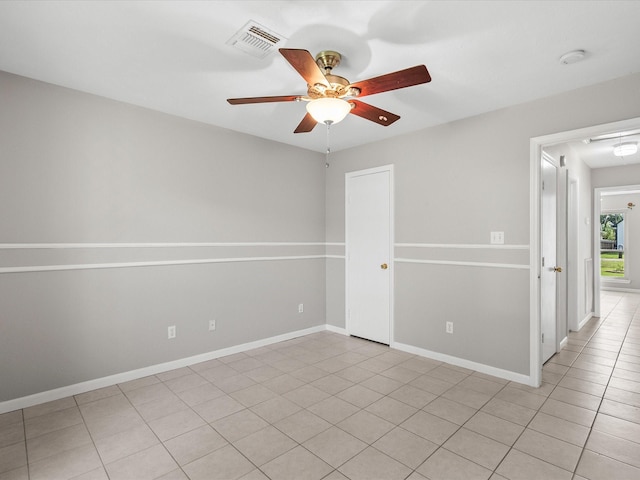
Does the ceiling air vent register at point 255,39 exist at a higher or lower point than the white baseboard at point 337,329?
higher

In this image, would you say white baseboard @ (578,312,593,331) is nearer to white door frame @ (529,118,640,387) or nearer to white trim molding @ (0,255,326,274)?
white door frame @ (529,118,640,387)

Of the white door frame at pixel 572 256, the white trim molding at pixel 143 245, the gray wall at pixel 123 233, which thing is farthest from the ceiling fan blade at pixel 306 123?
the white door frame at pixel 572 256

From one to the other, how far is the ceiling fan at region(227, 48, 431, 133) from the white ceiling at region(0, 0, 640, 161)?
246 millimetres

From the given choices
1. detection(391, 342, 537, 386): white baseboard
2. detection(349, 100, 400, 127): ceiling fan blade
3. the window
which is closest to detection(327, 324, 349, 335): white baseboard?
detection(391, 342, 537, 386): white baseboard

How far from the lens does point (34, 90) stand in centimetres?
253

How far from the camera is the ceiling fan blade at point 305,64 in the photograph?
5.13 ft

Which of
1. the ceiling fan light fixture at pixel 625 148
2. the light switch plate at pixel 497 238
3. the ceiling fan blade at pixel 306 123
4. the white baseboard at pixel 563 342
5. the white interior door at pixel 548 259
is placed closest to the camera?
the ceiling fan blade at pixel 306 123

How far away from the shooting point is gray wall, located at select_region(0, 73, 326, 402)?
249cm

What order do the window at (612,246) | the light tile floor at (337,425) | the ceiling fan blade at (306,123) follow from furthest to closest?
the window at (612,246) → the ceiling fan blade at (306,123) → the light tile floor at (337,425)

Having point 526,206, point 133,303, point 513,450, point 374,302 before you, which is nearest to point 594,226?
point 526,206

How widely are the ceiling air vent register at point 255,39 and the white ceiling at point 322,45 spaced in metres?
0.03

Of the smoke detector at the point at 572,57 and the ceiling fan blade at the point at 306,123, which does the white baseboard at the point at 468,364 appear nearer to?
the smoke detector at the point at 572,57

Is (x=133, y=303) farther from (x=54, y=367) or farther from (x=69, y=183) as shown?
(x=69, y=183)

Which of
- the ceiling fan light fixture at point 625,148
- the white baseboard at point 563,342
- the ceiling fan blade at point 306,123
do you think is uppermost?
the ceiling fan light fixture at point 625,148
